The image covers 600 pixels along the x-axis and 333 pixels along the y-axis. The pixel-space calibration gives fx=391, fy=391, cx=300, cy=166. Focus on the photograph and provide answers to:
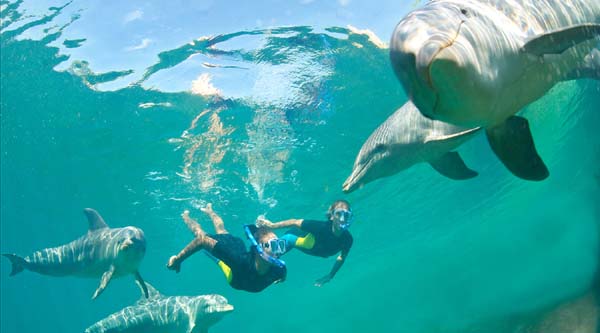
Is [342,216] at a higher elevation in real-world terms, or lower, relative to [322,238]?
higher

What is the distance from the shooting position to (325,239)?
9.63 metres

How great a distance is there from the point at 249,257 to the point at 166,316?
4.10 m

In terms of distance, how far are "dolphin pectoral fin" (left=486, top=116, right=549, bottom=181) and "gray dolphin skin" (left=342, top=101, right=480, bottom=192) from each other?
1.91 meters

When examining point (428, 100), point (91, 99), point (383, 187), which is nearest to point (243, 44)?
point (91, 99)

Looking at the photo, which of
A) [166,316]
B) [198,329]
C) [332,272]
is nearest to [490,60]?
[332,272]

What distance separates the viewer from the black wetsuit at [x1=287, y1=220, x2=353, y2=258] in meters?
9.62

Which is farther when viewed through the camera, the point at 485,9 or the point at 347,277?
the point at 347,277

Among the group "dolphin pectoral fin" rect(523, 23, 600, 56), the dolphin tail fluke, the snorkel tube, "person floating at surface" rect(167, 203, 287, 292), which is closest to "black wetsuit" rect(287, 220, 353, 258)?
"person floating at surface" rect(167, 203, 287, 292)

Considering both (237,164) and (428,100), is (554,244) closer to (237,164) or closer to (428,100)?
(237,164)

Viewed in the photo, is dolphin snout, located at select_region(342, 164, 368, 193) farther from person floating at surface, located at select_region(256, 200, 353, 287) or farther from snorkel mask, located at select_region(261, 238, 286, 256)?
person floating at surface, located at select_region(256, 200, 353, 287)

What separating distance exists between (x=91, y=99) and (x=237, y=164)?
6.63m

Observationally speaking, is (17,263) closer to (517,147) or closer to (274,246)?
(274,246)

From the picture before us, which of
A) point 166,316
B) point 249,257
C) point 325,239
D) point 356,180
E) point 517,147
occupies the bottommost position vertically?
point 166,316

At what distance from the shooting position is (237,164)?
56.3 ft
